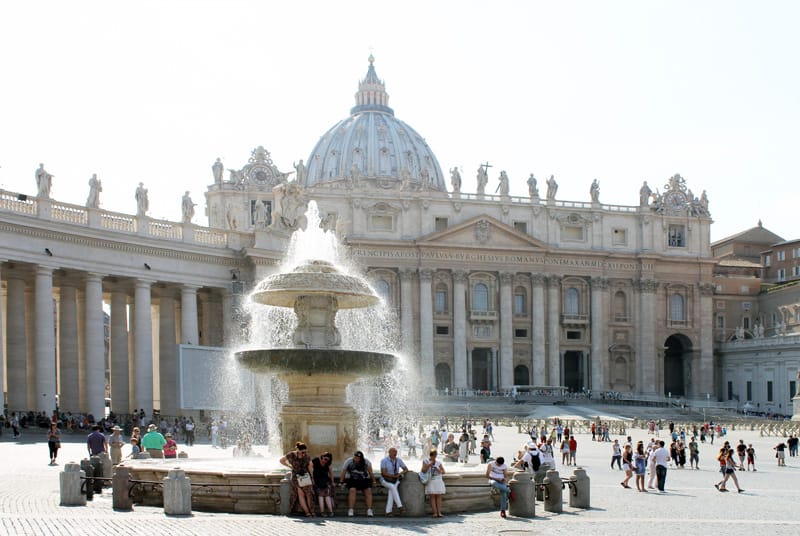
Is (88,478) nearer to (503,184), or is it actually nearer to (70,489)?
(70,489)

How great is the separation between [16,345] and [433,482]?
26707 mm

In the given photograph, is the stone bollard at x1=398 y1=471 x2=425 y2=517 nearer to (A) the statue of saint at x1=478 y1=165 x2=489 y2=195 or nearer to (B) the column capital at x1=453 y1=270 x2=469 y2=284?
(B) the column capital at x1=453 y1=270 x2=469 y2=284

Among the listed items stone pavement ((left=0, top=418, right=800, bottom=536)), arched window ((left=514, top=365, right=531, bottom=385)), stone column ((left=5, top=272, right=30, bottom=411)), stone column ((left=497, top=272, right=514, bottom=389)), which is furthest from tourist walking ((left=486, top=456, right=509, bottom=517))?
arched window ((left=514, top=365, right=531, bottom=385))

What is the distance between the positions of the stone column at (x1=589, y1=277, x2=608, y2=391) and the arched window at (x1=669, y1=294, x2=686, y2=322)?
24.8ft

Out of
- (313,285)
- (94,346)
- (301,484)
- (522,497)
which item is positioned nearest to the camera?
(301,484)

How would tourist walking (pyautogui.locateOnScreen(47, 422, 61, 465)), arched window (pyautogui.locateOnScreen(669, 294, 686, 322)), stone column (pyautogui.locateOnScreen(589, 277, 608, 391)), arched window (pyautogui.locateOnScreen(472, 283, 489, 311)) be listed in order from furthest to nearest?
arched window (pyautogui.locateOnScreen(669, 294, 686, 322)) < stone column (pyautogui.locateOnScreen(589, 277, 608, 391)) < arched window (pyautogui.locateOnScreen(472, 283, 489, 311)) < tourist walking (pyautogui.locateOnScreen(47, 422, 61, 465))

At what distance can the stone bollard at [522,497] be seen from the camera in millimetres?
21281

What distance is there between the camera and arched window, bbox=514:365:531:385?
351 ft

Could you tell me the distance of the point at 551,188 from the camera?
10869 cm

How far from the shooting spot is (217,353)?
46031 mm

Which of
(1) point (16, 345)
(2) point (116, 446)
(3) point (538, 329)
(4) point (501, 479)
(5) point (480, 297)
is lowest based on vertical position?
(2) point (116, 446)

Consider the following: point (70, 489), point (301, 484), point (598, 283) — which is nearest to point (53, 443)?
point (70, 489)

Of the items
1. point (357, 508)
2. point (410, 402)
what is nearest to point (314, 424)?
point (357, 508)

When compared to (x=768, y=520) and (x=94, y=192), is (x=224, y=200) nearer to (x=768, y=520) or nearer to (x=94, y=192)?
(x=94, y=192)
